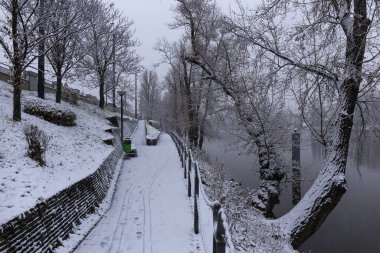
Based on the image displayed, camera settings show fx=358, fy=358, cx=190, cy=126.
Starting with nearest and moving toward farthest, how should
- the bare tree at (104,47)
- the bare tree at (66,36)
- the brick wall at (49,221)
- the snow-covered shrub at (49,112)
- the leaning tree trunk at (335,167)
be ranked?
the brick wall at (49,221), the leaning tree trunk at (335,167), the snow-covered shrub at (49,112), the bare tree at (66,36), the bare tree at (104,47)

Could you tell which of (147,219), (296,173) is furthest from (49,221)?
(296,173)

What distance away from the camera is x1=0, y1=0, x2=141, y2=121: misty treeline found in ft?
42.1

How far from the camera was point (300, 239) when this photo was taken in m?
10.7

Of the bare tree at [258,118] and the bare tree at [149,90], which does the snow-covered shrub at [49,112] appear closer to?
the bare tree at [258,118]

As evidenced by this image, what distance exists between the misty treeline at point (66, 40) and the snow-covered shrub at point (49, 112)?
87.8 inches

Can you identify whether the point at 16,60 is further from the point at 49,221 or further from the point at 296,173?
the point at 296,173

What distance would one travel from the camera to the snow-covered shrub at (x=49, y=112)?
628 inches

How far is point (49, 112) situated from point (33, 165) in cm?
867

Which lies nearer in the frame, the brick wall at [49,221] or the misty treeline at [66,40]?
the brick wall at [49,221]

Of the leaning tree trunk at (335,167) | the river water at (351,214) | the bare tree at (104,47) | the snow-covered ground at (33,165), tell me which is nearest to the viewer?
the snow-covered ground at (33,165)

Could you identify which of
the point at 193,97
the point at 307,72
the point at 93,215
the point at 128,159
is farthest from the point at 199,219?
the point at 193,97

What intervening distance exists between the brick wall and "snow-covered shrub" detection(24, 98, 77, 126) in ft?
26.1

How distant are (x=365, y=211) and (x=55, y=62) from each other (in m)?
19.9

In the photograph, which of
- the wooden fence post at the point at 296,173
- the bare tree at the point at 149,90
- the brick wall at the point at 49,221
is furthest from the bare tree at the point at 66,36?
the bare tree at the point at 149,90
